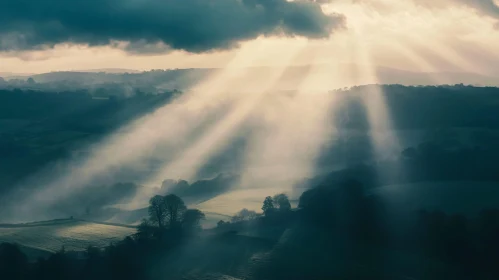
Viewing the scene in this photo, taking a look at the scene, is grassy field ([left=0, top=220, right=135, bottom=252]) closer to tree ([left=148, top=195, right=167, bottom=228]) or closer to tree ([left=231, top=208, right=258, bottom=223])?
tree ([left=148, top=195, right=167, bottom=228])

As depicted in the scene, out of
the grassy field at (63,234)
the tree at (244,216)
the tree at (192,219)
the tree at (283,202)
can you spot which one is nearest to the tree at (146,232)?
the grassy field at (63,234)

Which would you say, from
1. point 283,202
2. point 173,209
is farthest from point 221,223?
point 283,202

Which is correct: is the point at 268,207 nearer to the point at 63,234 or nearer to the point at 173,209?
the point at 173,209

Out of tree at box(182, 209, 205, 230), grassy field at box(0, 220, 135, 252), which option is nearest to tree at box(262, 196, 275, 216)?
tree at box(182, 209, 205, 230)

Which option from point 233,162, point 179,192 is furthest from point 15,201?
point 233,162

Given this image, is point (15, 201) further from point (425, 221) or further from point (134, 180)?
point (425, 221)

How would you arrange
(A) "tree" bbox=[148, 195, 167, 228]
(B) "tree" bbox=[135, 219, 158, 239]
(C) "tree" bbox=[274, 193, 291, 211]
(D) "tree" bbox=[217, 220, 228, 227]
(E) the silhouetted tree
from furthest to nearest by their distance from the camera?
(C) "tree" bbox=[274, 193, 291, 211], (D) "tree" bbox=[217, 220, 228, 227], (A) "tree" bbox=[148, 195, 167, 228], (B) "tree" bbox=[135, 219, 158, 239], (E) the silhouetted tree
